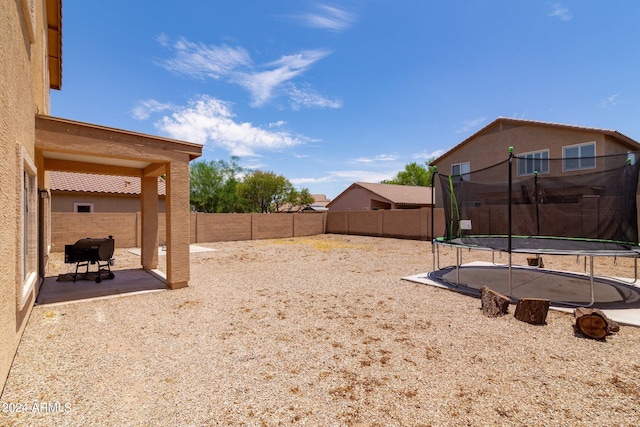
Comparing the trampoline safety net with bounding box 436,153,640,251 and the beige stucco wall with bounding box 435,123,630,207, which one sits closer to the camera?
the trampoline safety net with bounding box 436,153,640,251

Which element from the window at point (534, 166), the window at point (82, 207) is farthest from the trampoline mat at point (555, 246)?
the window at point (82, 207)

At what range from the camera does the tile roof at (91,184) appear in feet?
53.3

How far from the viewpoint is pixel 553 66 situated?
9797mm

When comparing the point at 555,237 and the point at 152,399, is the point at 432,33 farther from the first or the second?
the point at 152,399

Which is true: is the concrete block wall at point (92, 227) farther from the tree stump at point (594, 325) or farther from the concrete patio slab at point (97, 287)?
the tree stump at point (594, 325)

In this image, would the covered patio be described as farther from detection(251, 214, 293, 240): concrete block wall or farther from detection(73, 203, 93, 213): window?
detection(73, 203, 93, 213): window

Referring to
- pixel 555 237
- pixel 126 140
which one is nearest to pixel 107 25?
pixel 126 140

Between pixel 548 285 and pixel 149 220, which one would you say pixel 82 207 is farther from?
pixel 548 285

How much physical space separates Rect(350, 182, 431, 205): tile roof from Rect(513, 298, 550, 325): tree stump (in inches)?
898

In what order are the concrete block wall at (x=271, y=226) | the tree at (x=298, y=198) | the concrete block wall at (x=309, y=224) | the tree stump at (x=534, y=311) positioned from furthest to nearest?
1. the tree at (x=298, y=198)
2. the concrete block wall at (x=309, y=224)
3. the concrete block wall at (x=271, y=226)
4. the tree stump at (x=534, y=311)

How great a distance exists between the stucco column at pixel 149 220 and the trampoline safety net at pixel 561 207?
7.44m

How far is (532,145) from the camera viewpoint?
16219 mm

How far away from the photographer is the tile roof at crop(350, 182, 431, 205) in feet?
90.1

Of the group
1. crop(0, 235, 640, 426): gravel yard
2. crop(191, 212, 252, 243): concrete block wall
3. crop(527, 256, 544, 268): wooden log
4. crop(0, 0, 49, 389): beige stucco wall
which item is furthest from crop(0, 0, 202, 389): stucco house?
crop(527, 256, 544, 268): wooden log
